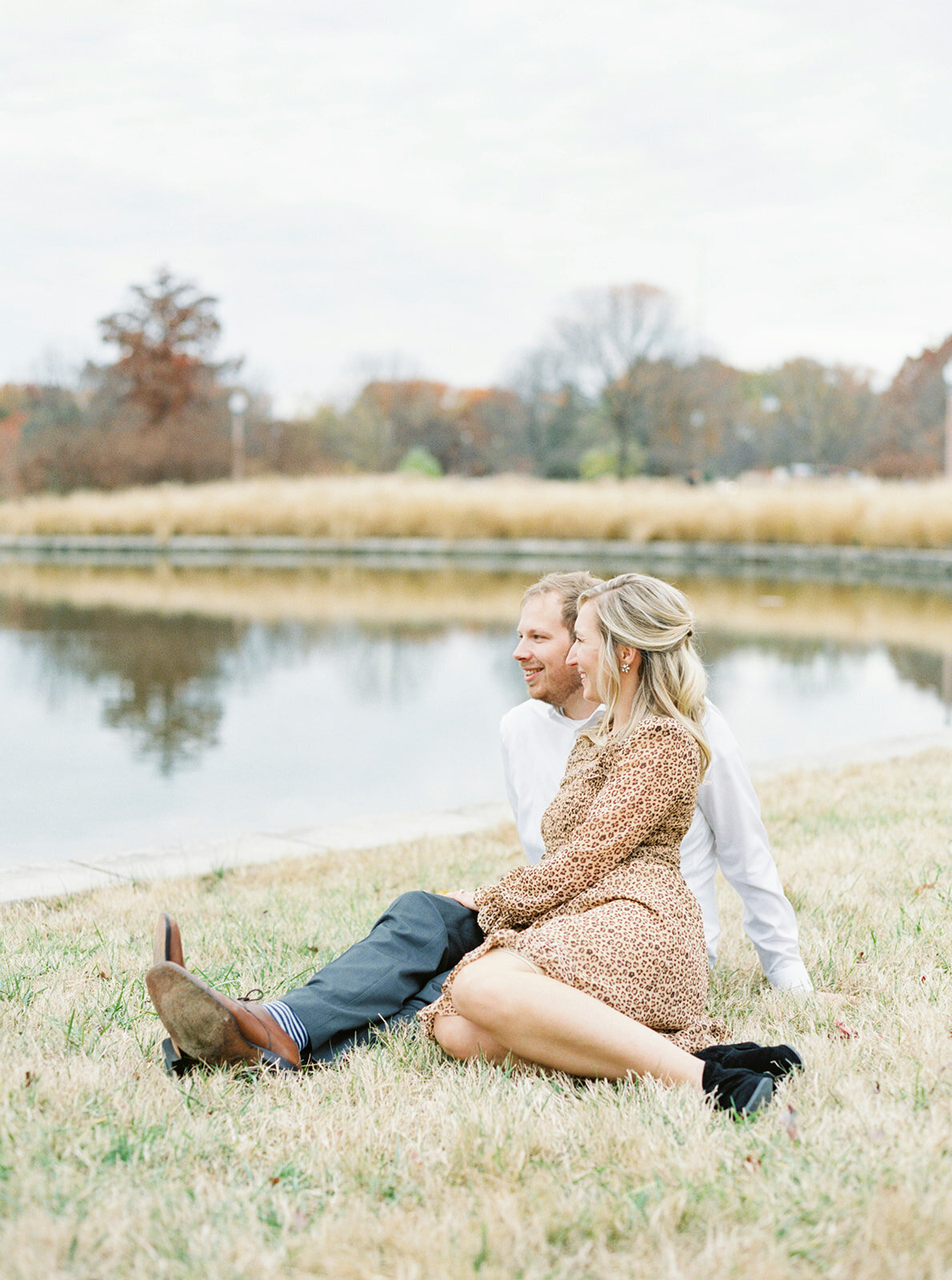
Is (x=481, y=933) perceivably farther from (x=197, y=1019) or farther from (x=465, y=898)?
(x=197, y=1019)

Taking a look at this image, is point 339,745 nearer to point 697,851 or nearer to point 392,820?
point 392,820

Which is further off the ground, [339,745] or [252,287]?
[252,287]

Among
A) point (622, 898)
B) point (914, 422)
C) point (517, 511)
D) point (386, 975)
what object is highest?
point (914, 422)

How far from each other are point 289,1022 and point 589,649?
3.31 feet

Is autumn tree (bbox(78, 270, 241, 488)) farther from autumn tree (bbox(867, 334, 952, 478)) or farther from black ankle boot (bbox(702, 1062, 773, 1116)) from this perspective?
black ankle boot (bbox(702, 1062, 773, 1116))

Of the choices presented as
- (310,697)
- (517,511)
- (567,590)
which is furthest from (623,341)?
(567,590)

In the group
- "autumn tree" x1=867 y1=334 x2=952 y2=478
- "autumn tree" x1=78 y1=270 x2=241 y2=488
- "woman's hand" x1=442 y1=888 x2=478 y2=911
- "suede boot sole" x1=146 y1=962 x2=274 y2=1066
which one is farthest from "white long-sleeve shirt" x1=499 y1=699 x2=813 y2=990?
"autumn tree" x1=867 y1=334 x2=952 y2=478

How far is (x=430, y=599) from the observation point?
16.6 metres

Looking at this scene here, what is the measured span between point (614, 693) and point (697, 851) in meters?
0.52

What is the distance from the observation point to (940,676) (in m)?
10.2

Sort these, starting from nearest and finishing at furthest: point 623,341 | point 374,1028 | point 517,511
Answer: point 374,1028 → point 517,511 → point 623,341

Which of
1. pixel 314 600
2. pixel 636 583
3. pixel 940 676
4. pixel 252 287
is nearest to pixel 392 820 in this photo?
pixel 636 583

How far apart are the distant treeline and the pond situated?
69.9 ft

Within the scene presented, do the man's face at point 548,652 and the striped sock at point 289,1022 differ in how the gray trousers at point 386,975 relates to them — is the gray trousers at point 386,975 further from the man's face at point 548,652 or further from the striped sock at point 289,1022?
the man's face at point 548,652
